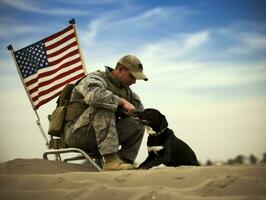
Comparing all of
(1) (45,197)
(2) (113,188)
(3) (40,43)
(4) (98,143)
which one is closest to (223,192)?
(2) (113,188)

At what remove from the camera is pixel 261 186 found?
2.41m

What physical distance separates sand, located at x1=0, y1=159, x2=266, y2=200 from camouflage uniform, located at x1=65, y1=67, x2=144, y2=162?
0.82m

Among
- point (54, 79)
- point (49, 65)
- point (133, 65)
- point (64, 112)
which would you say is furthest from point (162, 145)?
point (49, 65)

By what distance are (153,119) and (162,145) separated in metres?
0.37

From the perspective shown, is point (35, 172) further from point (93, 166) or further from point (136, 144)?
point (136, 144)

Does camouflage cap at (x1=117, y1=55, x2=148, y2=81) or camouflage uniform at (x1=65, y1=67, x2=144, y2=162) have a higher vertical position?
camouflage cap at (x1=117, y1=55, x2=148, y2=81)

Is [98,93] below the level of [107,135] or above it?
above

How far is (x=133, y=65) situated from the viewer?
4.49 m

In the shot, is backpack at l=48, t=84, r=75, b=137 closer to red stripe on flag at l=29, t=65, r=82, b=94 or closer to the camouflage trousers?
the camouflage trousers

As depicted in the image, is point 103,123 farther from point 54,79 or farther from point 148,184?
point 54,79

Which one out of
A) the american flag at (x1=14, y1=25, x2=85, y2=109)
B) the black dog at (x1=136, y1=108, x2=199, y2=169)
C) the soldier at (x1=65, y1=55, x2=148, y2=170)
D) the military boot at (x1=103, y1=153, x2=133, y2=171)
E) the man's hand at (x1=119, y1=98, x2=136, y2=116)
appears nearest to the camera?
the military boot at (x1=103, y1=153, x2=133, y2=171)

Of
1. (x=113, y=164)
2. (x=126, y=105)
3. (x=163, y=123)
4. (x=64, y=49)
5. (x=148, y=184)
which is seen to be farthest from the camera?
(x=64, y=49)

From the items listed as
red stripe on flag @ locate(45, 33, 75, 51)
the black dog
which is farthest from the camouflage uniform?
red stripe on flag @ locate(45, 33, 75, 51)

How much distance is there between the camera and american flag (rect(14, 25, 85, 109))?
600cm
